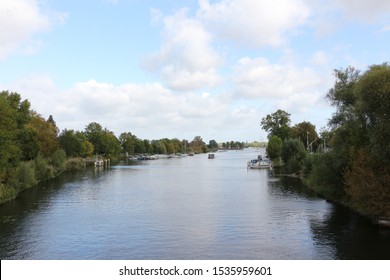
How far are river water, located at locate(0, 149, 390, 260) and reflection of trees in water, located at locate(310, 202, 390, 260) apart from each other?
0.07m

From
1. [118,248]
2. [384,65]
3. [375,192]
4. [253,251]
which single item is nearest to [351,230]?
[375,192]

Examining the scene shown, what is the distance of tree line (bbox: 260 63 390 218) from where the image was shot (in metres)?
33.7

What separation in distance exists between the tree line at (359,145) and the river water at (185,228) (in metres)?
2.22

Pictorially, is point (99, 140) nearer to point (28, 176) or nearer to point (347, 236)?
point (28, 176)

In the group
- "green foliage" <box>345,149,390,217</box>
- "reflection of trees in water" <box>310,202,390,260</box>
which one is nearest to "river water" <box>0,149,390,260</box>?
"reflection of trees in water" <box>310,202,390,260</box>

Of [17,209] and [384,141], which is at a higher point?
[384,141]

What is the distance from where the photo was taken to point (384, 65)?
4006 centimetres

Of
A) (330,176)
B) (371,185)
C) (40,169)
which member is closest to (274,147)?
(40,169)

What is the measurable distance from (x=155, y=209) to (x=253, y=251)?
66.4 feet

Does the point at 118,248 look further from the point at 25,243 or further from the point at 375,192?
the point at 375,192

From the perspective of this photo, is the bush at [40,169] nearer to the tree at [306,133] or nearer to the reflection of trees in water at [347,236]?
the reflection of trees in water at [347,236]

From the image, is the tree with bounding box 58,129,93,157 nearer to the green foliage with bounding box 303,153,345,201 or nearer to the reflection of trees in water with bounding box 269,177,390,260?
the green foliage with bounding box 303,153,345,201

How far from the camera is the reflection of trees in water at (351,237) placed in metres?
28.1

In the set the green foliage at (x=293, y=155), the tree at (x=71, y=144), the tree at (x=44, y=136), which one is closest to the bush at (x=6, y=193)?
the tree at (x=44, y=136)
